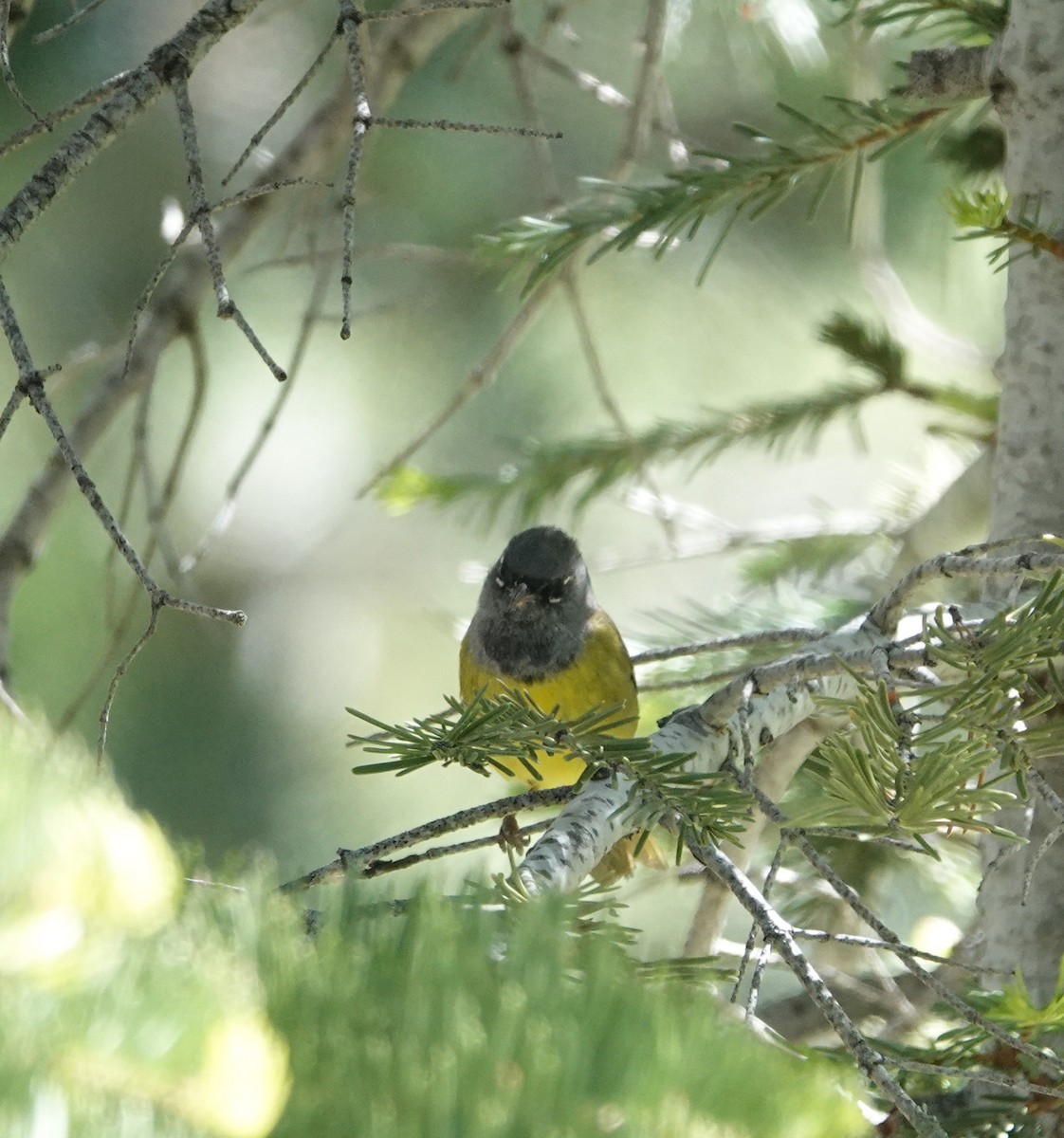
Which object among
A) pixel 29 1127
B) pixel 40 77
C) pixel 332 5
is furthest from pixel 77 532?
pixel 29 1127

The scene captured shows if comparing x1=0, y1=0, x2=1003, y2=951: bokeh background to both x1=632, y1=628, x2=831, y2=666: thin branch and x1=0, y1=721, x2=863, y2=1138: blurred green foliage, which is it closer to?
x1=632, y1=628, x2=831, y2=666: thin branch

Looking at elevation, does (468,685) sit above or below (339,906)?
above

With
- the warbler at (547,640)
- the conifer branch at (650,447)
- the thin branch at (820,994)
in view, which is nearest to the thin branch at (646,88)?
the conifer branch at (650,447)

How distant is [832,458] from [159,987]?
779cm

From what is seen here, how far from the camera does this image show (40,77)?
13.4 ft

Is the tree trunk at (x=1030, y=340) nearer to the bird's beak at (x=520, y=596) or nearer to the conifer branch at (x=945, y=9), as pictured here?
the conifer branch at (x=945, y=9)

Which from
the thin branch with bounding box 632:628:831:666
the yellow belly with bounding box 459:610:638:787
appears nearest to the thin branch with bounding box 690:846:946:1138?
the thin branch with bounding box 632:628:831:666

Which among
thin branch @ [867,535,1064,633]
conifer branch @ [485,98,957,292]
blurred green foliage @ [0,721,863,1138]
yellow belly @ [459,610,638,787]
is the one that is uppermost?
conifer branch @ [485,98,957,292]

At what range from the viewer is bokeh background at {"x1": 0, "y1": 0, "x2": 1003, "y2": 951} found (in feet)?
14.4

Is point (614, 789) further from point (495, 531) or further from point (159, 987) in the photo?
point (495, 531)

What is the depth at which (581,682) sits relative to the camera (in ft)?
9.49

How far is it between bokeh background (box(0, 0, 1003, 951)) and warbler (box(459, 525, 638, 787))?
0.32 m

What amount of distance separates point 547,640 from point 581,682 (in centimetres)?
14

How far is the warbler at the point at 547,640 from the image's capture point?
114 inches
